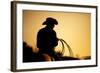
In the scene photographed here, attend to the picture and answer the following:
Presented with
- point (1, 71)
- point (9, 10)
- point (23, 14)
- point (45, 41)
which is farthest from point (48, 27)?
point (1, 71)

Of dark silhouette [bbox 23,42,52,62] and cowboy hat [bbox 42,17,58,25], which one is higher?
cowboy hat [bbox 42,17,58,25]

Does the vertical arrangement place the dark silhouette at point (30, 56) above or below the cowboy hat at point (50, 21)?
below

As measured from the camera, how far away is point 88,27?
2.13 meters

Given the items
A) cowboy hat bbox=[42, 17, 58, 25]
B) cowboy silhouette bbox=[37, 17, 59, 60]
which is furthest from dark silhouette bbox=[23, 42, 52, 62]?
cowboy hat bbox=[42, 17, 58, 25]

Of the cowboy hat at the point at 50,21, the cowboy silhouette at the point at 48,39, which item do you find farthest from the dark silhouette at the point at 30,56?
the cowboy hat at the point at 50,21

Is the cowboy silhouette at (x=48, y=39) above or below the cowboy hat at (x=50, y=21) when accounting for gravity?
below

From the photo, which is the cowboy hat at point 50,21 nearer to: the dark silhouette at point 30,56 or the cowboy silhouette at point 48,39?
the cowboy silhouette at point 48,39

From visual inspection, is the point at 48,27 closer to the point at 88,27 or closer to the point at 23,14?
the point at 23,14

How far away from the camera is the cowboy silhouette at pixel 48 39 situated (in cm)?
192

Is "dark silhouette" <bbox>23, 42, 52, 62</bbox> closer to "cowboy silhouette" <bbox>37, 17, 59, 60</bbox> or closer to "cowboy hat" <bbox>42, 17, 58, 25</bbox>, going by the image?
"cowboy silhouette" <bbox>37, 17, 59, 60</bbox>

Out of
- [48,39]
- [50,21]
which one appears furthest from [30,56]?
[50,21]

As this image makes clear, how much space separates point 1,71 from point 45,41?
45 centimetres

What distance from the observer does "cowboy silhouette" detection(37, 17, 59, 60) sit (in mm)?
A: 1923

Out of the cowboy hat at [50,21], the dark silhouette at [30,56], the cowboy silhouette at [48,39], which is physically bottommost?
the dark silhouette at [30,56]
